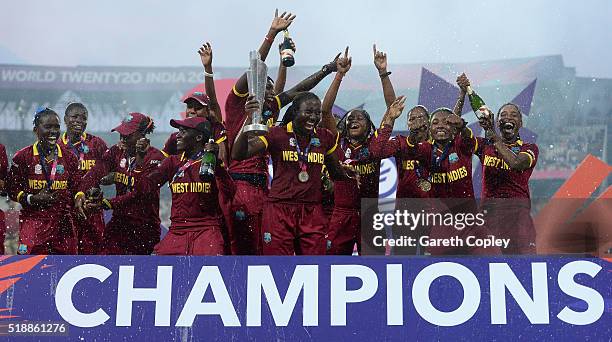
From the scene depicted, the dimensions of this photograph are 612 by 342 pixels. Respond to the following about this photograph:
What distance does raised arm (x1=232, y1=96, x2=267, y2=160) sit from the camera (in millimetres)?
5673

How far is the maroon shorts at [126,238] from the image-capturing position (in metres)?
7.17

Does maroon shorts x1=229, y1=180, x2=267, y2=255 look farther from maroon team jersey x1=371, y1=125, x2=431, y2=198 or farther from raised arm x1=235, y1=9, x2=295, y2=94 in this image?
maroon team jersey x1=371, y1=125, x2=431, y2=198

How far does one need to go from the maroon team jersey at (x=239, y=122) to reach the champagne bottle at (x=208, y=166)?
85cm

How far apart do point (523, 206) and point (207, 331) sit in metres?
2.25

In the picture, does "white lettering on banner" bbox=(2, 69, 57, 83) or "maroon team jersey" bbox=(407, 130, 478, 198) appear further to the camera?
"white lettering on banner" bbox=(2, 69, 57, 83)

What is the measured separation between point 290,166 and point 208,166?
2.12ft

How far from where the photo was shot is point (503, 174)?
6750 mm

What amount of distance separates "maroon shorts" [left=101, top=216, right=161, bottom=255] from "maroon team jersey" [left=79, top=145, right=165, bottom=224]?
0.16 ft

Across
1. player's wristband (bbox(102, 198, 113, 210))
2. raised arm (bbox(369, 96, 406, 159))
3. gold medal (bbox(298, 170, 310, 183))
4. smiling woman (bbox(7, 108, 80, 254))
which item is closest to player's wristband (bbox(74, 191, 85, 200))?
player's wristband (bbox(102, 198, 113, 210))

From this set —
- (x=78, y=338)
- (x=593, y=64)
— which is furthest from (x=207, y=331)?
(x=593, y=64)

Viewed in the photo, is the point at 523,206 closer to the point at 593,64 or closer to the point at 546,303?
the point at 546,303

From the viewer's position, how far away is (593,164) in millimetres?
11266

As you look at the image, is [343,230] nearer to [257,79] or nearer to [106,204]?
[257,79]

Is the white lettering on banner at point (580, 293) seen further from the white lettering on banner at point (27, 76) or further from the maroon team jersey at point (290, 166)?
the white lettering on banner at point (27, 76)
